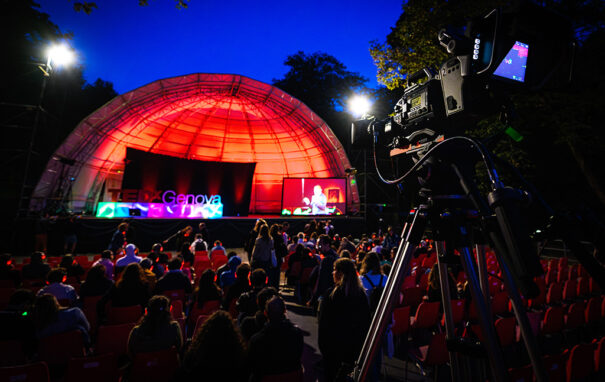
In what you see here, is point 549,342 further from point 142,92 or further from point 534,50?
point 142,92

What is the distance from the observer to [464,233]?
4.59 ft

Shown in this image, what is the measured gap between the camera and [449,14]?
1002 centimetres

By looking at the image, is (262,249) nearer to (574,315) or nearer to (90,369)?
(90,369)

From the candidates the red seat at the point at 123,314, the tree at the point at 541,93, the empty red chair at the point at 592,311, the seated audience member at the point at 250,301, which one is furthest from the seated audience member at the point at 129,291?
the tree at the point at 541,93

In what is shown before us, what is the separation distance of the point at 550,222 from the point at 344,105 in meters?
33.0

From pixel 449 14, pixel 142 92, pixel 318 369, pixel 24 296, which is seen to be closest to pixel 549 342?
pixel 318 369

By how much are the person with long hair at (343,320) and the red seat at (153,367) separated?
1501 millimetres

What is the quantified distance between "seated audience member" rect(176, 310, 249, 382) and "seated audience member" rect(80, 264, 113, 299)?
128 inches

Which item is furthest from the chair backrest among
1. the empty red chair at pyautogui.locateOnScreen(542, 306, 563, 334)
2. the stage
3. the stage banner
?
the stage banner

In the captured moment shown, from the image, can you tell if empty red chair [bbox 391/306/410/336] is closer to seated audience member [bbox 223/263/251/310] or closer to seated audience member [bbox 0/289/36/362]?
seated audience member [bbox 223/263/251/310]

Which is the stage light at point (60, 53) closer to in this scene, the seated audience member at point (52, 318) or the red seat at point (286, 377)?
the seated audience member at point (52, 318)

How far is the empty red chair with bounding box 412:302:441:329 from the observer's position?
439 cm

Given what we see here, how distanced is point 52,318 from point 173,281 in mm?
1897

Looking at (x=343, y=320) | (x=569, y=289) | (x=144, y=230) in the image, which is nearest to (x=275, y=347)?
(x=343, y=320)
